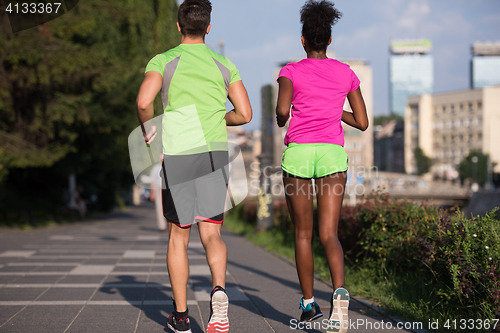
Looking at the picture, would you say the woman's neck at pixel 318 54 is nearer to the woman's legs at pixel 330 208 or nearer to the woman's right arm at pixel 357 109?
the woman's right arm at pixel 357 109

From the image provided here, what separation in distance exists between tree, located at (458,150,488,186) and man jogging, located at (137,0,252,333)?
104969 mm

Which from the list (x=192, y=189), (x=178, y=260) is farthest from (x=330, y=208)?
(x=178, y=260)

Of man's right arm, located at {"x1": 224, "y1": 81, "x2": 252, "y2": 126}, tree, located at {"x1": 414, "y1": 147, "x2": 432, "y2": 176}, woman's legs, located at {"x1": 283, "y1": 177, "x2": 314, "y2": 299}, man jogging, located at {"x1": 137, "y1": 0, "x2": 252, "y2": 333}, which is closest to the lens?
man jogging, located at {"x1": 137, "y1": 0, "x2": 252, "y2": 333}

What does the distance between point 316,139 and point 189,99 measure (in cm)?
84

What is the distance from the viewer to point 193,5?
10.9 ft

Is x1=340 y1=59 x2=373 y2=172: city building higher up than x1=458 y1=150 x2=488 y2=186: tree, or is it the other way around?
x1=340 y1=59 x2=373 y2=172: city building

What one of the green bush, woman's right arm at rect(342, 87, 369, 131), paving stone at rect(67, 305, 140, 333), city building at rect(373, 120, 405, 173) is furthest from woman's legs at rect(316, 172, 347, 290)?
city building at rect(373, 120, 405, 173)

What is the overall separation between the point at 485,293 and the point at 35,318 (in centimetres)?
327

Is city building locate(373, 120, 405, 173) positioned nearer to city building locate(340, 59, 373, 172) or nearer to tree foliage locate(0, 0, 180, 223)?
city building locate(340, 59, 373, 172)

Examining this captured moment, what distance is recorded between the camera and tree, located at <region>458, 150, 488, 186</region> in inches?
3912

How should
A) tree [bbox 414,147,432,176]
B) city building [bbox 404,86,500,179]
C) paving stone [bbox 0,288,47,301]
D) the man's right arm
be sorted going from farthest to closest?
1. tree [bbox 414,147,432,176]
2. city building [bbox 404,86,500,179]
3. paving stone [bbox 0,288,47,301]
4. the man's right arm

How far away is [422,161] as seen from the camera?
116 meters

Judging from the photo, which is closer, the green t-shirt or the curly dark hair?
the green t-shirt

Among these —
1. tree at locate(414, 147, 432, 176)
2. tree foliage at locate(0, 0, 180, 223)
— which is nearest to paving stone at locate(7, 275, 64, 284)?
tree foliage at locate(0, 0, 180, 223)
